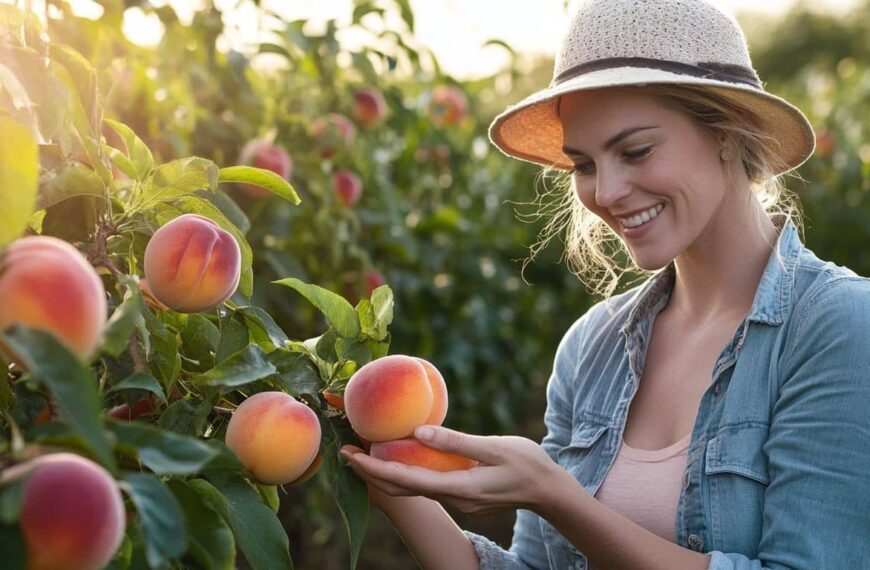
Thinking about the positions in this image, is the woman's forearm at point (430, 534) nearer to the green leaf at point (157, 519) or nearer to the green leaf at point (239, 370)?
the green leaf at point (239, 370)

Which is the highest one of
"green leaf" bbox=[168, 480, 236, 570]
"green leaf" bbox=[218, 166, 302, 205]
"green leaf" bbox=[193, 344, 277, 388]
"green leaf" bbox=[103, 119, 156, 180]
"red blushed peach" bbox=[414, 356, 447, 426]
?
"green leaf" bbox=[103, 119, 156, 180]

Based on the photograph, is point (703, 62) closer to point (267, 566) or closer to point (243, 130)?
point (267, 566)

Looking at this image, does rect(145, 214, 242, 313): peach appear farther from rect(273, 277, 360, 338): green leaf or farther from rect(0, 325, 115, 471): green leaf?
rect(0, 325, 115, 471): green leaf

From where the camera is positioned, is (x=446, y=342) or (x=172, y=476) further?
(x=446, y=342)

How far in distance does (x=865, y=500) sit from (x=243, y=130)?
1.41m

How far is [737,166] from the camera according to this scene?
1.37 m

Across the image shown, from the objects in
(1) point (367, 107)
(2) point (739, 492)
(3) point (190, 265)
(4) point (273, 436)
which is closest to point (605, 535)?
(2) point (739, 492)

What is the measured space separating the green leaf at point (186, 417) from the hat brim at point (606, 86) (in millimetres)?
644

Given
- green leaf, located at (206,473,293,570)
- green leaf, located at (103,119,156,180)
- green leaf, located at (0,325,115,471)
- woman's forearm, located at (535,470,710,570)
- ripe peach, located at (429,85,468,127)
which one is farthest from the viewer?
ripe peach, located at (429,85,468,127)

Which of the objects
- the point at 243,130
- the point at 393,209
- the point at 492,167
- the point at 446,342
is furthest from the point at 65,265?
the point at 492,167

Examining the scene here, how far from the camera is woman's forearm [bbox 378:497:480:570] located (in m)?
1.28

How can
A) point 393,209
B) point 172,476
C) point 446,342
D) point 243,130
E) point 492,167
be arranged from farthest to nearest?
1. point 492,167
2. point 446,342
3. point 393,209
4. point 243,130
5. point 172,476

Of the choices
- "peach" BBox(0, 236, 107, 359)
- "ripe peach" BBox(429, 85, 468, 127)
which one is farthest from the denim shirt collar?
"ripe peach" BBox(429, 85, 468, 127)

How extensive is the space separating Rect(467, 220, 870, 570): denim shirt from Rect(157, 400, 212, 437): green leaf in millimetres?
652
